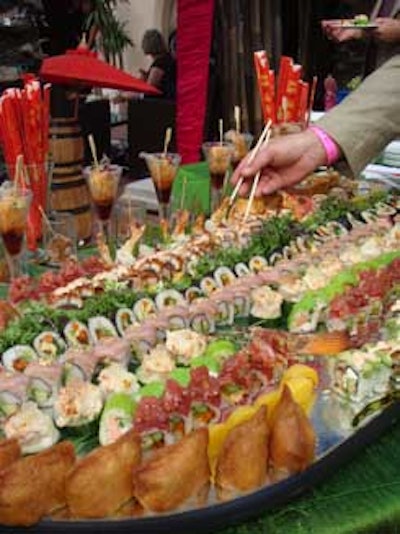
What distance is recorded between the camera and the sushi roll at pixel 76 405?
1339 millimetres

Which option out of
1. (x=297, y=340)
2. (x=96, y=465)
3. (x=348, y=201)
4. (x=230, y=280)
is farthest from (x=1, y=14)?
(x=96, y=465)

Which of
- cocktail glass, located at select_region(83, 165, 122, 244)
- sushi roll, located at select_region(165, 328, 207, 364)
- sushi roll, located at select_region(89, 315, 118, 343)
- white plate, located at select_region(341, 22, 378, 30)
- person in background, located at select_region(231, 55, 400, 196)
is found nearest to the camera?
sushi roll, located at select_region(165, 328, 207, 364)

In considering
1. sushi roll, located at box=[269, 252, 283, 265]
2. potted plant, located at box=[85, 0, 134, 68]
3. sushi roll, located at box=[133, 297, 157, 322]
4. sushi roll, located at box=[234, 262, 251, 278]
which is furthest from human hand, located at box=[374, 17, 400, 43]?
potted plant, located at box=[85, 0, 134, 68]

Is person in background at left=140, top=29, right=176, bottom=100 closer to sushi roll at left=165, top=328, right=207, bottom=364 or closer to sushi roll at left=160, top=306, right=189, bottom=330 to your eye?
sushi roll at left=160, top=306, right=189, bottom=330

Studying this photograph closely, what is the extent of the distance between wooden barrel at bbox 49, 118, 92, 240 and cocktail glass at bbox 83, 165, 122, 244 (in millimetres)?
144

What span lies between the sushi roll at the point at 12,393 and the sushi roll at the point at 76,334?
232 mm

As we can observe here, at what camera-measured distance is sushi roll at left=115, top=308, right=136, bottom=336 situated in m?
1.68

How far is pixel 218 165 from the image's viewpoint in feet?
8.69

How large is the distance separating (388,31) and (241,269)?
2481 mm

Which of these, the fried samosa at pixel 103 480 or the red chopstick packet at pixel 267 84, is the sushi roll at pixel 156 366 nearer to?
the fried samosa at pixel 103 480

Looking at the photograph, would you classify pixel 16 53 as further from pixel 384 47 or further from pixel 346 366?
pixel 346 366

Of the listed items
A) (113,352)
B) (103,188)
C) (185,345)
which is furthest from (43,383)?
(103,188)

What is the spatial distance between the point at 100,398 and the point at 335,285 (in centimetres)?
71

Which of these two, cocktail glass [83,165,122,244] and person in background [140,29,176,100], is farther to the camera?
person in background [140,29,176,100]
